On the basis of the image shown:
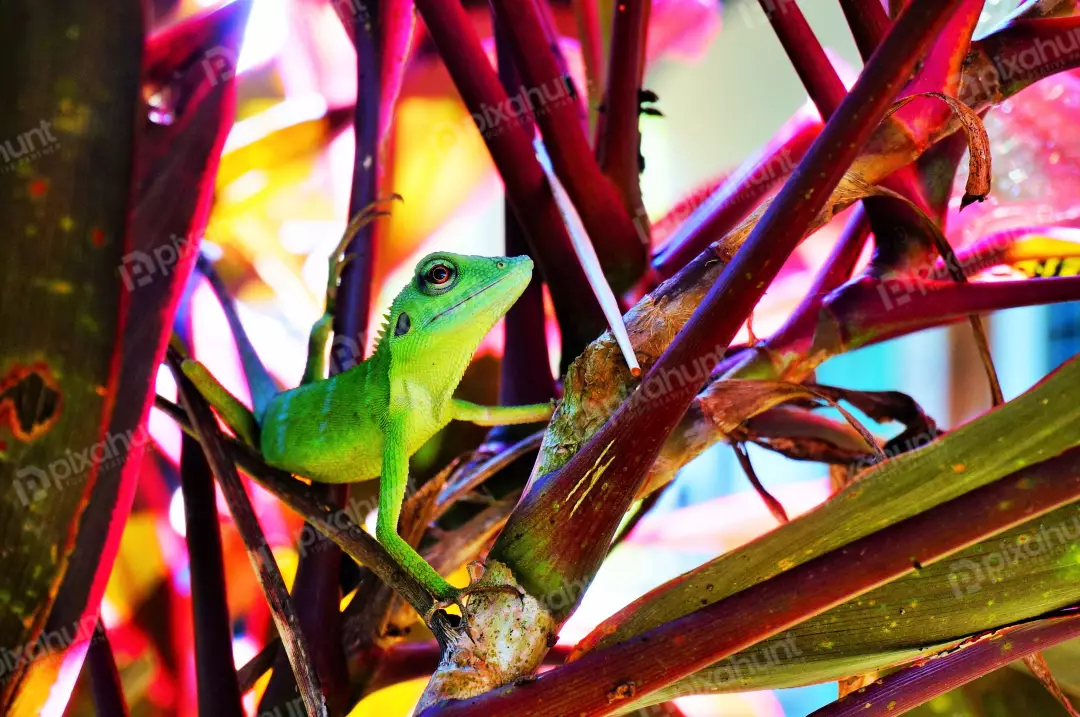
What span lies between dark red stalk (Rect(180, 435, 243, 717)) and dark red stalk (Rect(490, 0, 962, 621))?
0.34 m

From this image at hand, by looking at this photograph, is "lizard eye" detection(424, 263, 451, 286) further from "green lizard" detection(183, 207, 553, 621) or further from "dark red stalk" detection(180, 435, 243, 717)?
"dark red stalk" detection(180, 435, 243, 717)

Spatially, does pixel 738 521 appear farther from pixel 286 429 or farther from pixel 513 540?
pixel 513 540

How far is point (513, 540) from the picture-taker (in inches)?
18.0

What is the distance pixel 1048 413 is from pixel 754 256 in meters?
0.16

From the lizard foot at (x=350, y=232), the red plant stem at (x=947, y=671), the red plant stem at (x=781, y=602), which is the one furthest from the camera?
the lizard foot at (x=350, y=232)

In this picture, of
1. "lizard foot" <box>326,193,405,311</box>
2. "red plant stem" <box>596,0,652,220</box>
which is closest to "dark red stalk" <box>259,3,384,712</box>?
"lizard foot" <box>326,193,405,311</box>

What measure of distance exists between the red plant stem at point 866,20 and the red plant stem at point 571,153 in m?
0.24

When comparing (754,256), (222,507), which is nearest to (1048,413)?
(754,256)

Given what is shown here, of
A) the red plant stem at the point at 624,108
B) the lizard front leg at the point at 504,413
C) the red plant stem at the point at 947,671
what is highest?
the red plant stem at the point at 624,108

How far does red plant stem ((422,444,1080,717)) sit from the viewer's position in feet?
1.16

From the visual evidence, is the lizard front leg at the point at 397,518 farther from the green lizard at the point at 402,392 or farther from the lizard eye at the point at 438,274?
the lizard eye at the point at 438,274

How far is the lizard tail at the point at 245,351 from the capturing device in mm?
927

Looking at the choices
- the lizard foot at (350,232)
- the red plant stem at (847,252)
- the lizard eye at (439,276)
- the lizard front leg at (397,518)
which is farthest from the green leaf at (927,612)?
the lizard foot at (350,232)

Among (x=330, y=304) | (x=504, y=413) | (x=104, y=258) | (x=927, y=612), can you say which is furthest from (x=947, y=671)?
(x=330, y=304)
